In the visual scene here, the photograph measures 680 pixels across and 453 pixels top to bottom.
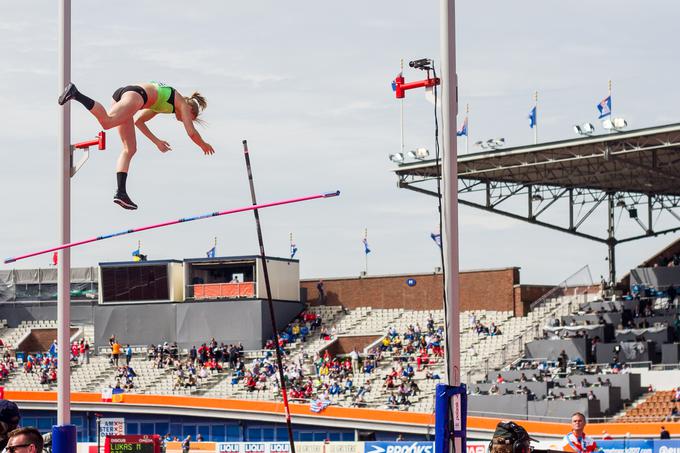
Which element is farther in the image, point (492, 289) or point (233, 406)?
point (492, 289)

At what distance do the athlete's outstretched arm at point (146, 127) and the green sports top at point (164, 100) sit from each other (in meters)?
0.15

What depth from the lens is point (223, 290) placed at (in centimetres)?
6388

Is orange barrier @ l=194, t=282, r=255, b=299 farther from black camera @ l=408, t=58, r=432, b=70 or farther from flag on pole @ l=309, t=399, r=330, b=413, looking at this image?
black camera @ l=408, t=58, r=432, b=70

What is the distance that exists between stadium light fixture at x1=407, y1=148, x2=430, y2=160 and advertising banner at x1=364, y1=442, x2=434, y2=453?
12.0 m

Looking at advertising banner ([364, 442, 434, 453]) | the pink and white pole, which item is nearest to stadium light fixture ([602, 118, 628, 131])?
advertising banner ([364, 442, 434, 453])

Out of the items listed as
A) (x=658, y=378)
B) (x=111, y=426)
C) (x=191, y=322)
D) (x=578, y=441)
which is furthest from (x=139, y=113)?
(x=191, y=322)

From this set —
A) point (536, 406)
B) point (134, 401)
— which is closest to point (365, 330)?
point (134, 401)

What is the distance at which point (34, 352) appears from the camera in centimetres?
6681

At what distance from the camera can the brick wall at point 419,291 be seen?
2272 inches

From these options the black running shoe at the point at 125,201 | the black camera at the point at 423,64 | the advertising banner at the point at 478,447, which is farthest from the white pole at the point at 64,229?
the advertising banner at the point at 478,447

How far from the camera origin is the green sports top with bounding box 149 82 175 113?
16594 millimetres

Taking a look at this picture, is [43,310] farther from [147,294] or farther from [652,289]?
[652,289]

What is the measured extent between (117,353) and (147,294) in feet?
17.7

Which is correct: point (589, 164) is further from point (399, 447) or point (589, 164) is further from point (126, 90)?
point (126, 90)
